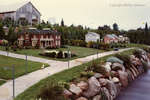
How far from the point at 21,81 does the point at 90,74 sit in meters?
5.72

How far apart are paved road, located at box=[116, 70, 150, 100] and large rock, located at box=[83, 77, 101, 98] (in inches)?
127

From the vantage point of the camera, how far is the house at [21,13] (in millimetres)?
50469

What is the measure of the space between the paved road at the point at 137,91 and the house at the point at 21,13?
135 feet

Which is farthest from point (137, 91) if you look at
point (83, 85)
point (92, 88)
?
point (83, 85)

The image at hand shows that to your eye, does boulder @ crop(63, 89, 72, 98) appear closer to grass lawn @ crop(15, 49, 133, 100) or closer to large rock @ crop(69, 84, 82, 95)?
large rock @ crop(69, 84, 82, 95)

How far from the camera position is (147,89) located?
17359 millimetres

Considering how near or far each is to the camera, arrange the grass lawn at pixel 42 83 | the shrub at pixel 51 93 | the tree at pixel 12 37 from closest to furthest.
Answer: the shrub at pixel 51 93, the grass lawn at pixel 42 83, the tree at pixel 12 37

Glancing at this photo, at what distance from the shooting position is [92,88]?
12.2 m

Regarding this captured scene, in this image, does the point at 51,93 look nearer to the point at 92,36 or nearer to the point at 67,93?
the point at 67,93

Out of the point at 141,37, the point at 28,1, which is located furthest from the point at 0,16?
the point at 141,37

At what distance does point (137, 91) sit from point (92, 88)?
6.90 meters

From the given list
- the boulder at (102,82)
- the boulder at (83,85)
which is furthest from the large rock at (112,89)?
the boulder at (83,85)

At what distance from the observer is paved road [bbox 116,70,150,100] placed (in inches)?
590

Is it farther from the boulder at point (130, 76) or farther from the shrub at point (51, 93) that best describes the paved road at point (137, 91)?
the shrub at point (51, 93)
